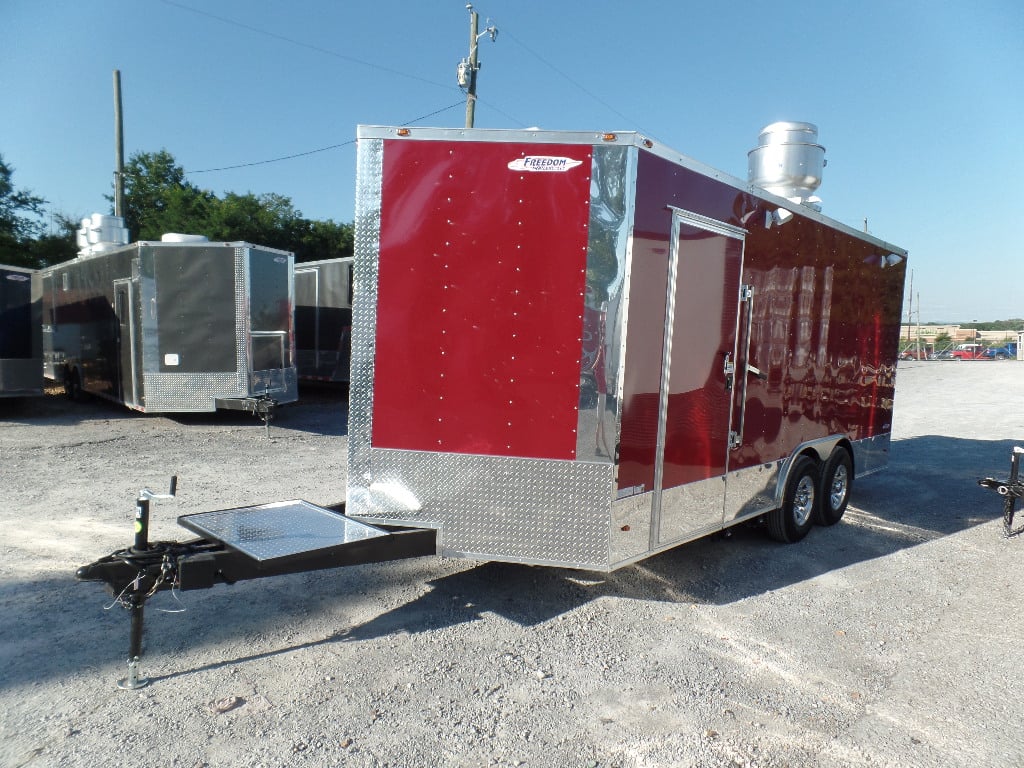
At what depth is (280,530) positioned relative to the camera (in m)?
3.80

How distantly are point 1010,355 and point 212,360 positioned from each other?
62736mm

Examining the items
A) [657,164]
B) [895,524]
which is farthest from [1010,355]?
[657,164]

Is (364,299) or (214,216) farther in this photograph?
(214,216)

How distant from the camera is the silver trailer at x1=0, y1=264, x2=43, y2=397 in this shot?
11289mm

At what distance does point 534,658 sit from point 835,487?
422 centimetres

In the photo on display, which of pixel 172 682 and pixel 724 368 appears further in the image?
pixel 724 368

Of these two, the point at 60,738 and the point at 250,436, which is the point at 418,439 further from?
the point at 250,436

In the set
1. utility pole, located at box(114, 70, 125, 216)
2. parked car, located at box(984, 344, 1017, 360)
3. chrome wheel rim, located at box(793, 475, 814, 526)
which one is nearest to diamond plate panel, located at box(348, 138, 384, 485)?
chrome wheel rim, located at box(793, 475, 814, 526)

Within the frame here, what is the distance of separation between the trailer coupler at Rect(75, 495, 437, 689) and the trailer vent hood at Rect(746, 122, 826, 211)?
4722mm

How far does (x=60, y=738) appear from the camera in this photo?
2889 millimetres

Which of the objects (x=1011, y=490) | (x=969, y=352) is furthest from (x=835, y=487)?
(x=969, y=352)

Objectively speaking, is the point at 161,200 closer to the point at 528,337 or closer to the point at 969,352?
the point at 528,337

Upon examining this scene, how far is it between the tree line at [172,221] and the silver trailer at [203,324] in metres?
13.9

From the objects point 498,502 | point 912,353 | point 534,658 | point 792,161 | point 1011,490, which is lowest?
point 534,658
